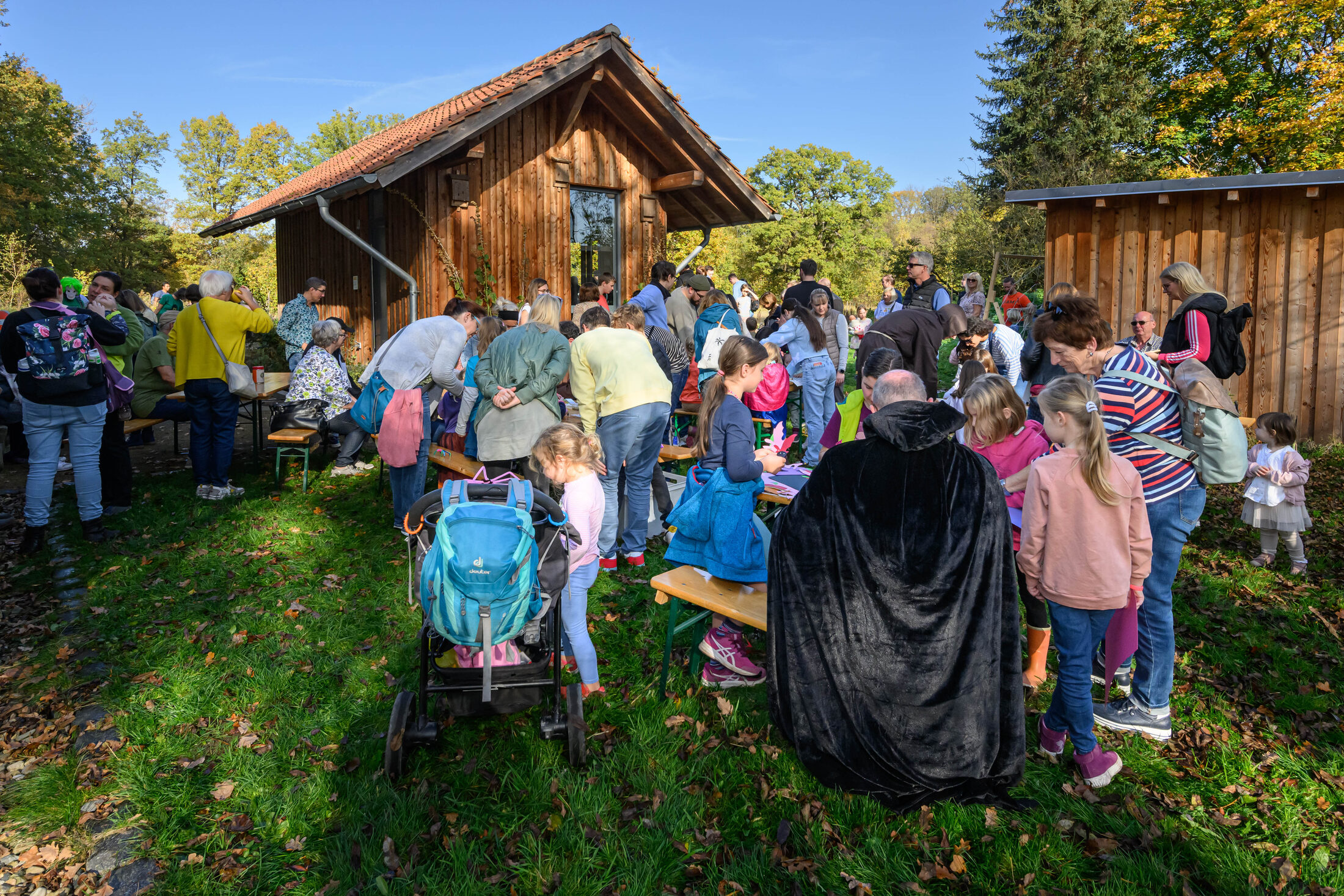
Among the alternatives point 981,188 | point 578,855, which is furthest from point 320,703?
point 981,188

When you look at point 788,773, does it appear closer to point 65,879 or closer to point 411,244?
point 65,879

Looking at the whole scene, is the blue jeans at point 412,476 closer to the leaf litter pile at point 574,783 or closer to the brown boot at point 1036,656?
the leaf litter pile at point 574,783

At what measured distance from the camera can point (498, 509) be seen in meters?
3.38

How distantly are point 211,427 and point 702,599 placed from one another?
627cm

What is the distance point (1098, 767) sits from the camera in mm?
3623

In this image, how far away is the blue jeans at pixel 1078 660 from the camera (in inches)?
138

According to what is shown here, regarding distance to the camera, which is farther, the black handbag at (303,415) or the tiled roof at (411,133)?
the tiled roof at (411,133)

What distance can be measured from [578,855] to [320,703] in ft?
6.46

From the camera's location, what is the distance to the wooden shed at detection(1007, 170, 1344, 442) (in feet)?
33.4

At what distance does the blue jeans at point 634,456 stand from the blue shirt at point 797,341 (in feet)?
10.2

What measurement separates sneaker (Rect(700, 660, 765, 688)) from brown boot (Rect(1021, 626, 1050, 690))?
144 cm

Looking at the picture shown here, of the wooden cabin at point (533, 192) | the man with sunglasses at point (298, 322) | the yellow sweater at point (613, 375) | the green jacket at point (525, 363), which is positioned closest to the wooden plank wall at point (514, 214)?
the wooden cabin at point (533, 192)

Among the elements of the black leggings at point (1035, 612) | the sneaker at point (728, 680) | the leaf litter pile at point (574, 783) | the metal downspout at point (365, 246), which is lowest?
the leaf litter pile at point (574, 783)

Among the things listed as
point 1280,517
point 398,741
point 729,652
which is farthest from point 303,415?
point 1280,517
